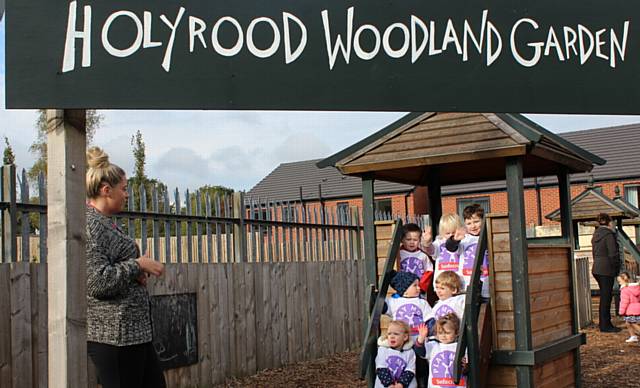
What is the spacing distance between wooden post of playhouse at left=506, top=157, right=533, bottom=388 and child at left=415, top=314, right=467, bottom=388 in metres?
0.62

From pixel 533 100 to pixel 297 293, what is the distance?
6.75 meters

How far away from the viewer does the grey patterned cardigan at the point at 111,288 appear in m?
3.54

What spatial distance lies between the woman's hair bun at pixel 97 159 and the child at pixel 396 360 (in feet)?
10.0

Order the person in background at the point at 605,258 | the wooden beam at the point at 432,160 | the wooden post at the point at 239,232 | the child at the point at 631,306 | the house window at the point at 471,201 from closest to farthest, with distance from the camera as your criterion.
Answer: the wooden beam at the point at 432,160 → the wooden post at the point at 239,232 → the child at the point at 631,306 → the person in background at the point at 605,258 → the house window at the point at 471,201

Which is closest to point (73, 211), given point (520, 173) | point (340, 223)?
point (520, 173)

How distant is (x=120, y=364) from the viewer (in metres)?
3.63

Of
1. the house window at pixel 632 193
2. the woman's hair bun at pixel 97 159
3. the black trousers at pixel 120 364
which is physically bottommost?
the black trousers at pixel 120 364

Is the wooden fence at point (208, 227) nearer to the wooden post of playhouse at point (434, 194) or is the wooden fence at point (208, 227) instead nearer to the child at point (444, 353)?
the wooden post of playhouse at point (434, 194)

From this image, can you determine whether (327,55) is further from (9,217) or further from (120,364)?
(9,217)

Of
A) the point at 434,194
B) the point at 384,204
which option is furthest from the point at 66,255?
the point at 384,204

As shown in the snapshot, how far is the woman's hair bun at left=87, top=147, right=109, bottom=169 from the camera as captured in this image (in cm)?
371

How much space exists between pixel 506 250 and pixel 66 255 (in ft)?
13.3

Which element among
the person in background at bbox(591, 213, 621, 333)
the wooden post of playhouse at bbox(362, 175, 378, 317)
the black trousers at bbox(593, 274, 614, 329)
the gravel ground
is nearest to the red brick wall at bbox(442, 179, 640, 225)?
the black trousers at bbox(593, 274, 614, 329)

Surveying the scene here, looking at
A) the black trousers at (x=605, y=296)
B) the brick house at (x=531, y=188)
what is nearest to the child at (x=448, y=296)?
the black trousers at (x=605, y=296)
